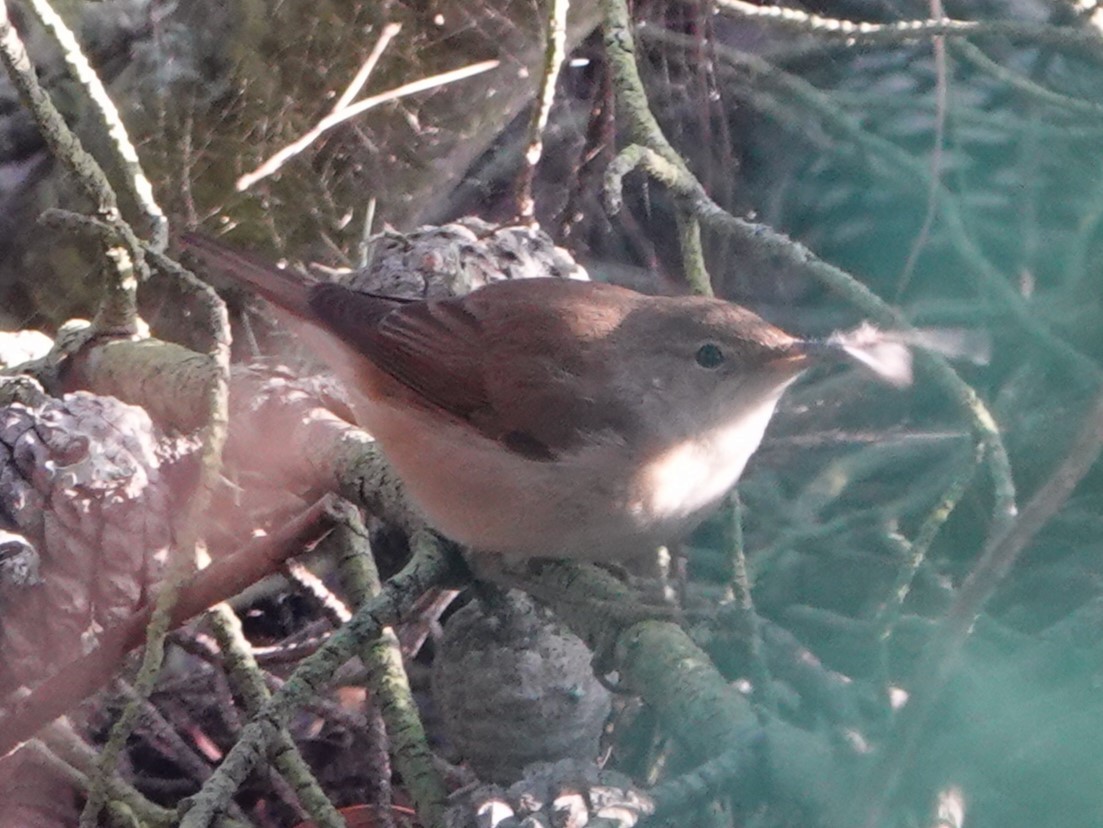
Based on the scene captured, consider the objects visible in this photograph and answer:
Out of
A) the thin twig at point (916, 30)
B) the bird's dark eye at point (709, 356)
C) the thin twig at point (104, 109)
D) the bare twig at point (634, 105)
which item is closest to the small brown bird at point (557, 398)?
the bird's dark eye at point (709, 356)

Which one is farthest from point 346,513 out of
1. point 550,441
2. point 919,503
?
point 919,503

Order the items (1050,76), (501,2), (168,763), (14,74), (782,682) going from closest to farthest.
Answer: (782,682) < (14,74) < (1050,76) < (168,763) < (501,2)

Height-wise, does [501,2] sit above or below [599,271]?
above

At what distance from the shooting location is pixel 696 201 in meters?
1.64

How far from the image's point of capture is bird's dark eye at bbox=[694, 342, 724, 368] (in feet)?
5.75

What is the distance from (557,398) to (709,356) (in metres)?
0.23

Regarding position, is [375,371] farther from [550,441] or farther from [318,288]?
[550,441]

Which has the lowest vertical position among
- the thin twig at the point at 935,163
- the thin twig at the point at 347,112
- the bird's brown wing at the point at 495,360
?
the bird's brown wing at the point at 495,360

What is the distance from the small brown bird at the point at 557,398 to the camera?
1693mm

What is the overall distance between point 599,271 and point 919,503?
3.71ft

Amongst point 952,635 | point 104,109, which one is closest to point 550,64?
point 104,109

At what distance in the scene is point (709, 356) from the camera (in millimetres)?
1765

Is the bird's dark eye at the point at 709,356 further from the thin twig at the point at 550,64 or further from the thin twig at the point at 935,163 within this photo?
Answer: the thin twig at the point at 550,64

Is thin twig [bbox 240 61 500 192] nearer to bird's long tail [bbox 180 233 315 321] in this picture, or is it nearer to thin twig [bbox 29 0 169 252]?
bird's long tail [bbox 180 233 315 321]
